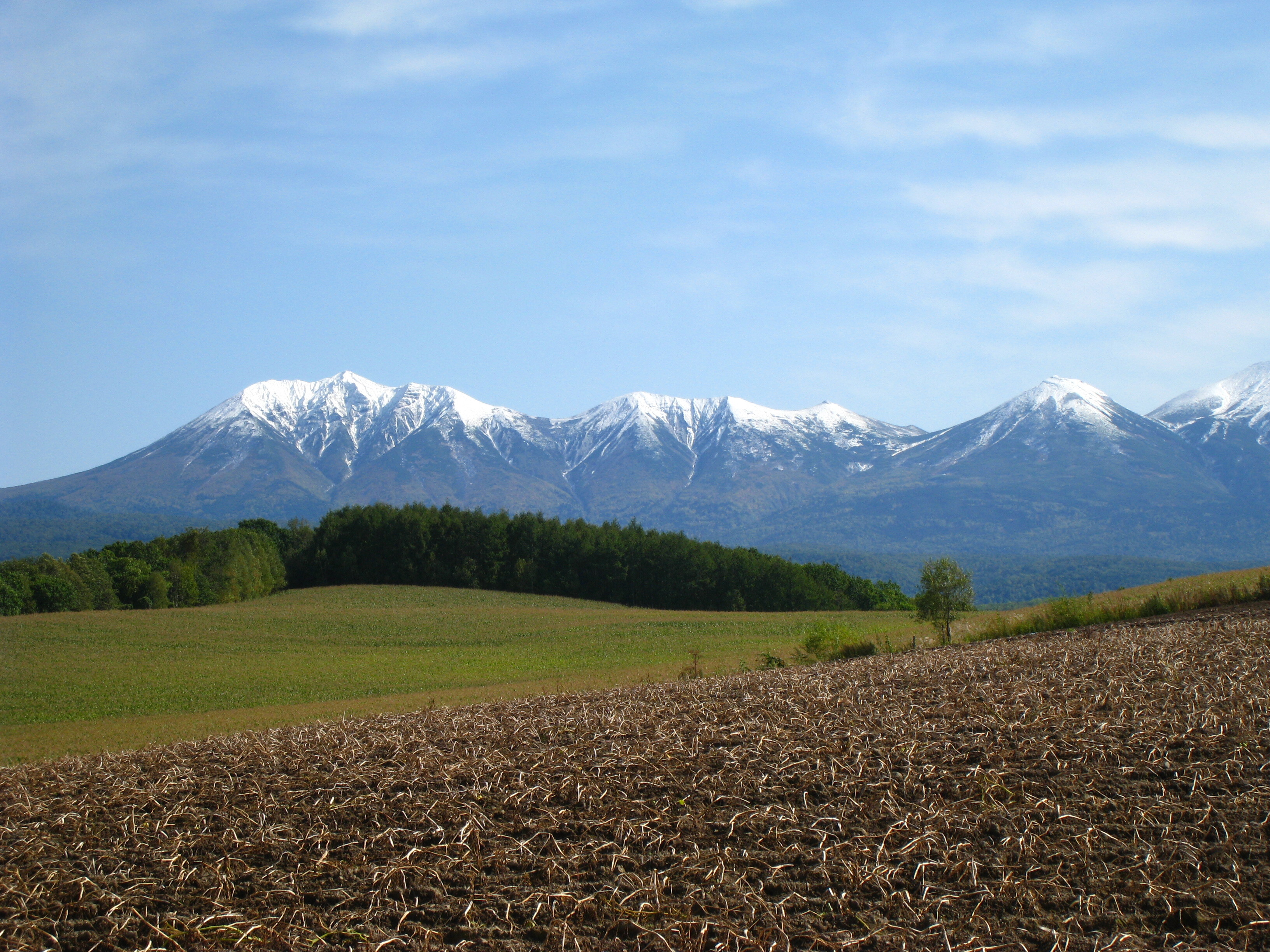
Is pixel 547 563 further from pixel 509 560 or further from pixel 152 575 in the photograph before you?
pixel 152 575

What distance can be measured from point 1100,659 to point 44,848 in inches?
545

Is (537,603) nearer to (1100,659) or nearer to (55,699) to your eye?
(55,699)

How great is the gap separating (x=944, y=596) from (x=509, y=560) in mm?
74665

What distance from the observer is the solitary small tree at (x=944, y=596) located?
29484 millimetres

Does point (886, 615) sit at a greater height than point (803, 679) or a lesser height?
lesser

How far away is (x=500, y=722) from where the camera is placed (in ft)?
37.5

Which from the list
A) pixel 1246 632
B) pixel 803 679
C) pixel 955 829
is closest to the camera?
pixel 955 829

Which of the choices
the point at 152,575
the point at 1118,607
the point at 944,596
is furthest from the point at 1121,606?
the point at 152,575

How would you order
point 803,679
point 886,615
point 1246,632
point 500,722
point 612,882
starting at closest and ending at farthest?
point 612,882 < point 500,722 < point 803,679 < point 1246,632 < point 886,615

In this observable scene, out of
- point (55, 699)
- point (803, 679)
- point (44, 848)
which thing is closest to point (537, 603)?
point (55, 699)

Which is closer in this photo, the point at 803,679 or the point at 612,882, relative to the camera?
the point at 612,882

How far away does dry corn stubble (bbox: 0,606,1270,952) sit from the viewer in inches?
207

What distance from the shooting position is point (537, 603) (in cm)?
8250

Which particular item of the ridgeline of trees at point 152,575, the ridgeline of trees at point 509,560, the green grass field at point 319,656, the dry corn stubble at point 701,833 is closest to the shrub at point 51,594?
the ridgeline of trees at point 152,575
